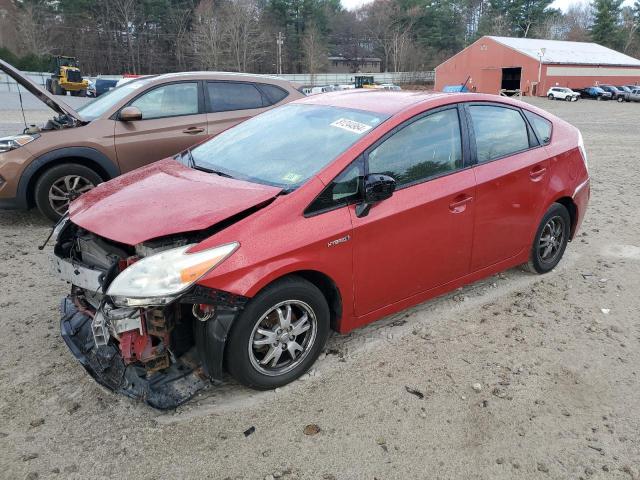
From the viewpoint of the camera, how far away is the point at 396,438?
109 inches

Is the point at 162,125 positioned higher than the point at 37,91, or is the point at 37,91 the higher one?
the point at 37,91

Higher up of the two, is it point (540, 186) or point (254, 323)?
point (540, 186)

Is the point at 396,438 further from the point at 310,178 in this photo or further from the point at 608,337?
the point at 608,337

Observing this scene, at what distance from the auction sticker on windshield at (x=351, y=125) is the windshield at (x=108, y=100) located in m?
3.88

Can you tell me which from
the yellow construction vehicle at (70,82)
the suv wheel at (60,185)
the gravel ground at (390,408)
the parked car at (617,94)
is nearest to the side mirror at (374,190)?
the gravel ground at (390,408)

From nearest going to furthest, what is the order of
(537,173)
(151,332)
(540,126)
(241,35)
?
(151,332)
(537,173)
(540,126)
(241,35)

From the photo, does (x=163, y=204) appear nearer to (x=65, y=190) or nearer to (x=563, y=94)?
(x=65, y=190)

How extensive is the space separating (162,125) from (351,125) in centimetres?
372

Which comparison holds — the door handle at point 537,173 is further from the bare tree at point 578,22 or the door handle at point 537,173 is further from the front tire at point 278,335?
the bare tree at point 578,22

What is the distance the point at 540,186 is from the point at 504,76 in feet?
189

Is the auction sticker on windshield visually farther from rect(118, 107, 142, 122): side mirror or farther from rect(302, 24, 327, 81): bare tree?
rect(302, 24, 327, 81): bare tree

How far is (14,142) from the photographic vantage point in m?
5.80

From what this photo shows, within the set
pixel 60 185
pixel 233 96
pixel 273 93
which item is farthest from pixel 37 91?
pixel 273 93

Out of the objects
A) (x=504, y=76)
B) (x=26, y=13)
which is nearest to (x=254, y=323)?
(x=504, y=76)
